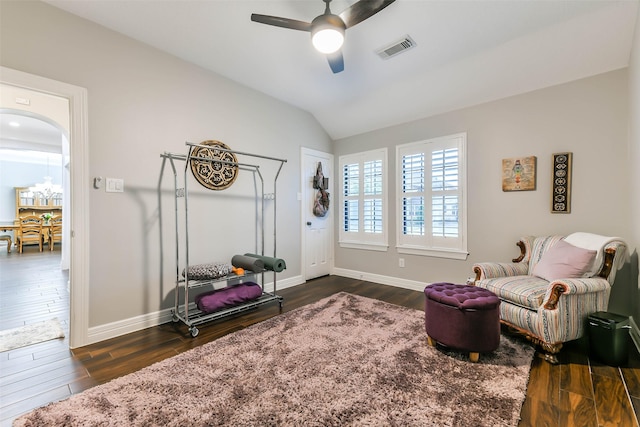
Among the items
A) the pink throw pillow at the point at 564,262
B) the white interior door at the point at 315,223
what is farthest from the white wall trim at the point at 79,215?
the pink throw pillow at the point at 564,262

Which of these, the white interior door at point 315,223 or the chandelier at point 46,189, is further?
the chandelier at point 46,189

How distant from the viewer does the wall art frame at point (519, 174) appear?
2.98 metres

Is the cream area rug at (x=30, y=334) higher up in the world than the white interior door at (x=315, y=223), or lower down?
lower down

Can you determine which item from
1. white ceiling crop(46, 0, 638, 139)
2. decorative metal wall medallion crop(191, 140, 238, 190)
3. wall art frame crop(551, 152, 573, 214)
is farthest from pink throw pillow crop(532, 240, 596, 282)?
decorative metal wall medallion crop(191, 140, 238, 190)

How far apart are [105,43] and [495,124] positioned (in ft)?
13.9

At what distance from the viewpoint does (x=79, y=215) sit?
2.26 m

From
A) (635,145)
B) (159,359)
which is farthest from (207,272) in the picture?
(635,145)

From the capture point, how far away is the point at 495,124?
3238 mm

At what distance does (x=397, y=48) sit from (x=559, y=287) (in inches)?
101

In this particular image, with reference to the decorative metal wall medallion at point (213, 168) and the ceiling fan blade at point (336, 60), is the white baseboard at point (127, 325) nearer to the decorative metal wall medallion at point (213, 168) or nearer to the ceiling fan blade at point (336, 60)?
the decorative metal wall medallion at point (213, 168)

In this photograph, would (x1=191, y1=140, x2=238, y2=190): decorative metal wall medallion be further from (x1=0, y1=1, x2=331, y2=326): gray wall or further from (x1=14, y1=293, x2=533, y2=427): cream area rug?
(x1=14, y1=293, x2=533, y2=427): cream area rug

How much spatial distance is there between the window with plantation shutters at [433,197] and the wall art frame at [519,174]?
0.45m

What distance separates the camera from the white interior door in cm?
437

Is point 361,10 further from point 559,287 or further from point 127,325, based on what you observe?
point 127,325
